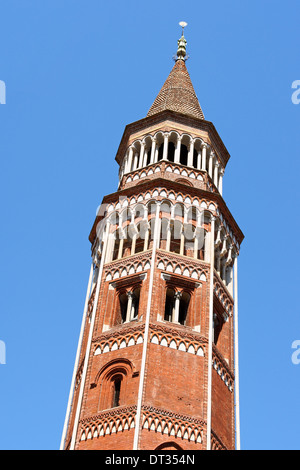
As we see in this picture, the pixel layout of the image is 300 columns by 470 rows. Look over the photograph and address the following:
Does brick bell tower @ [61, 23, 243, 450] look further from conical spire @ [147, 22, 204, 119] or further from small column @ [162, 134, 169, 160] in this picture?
conical spire @ [147, 22, 204, 119]

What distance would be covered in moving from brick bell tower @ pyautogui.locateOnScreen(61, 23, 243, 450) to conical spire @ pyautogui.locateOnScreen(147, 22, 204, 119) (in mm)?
418

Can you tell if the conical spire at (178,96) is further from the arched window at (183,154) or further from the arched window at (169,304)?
the arched window at (169,304)

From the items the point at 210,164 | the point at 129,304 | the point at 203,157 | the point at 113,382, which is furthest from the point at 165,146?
the point at 113,382

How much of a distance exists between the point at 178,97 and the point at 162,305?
13.5m

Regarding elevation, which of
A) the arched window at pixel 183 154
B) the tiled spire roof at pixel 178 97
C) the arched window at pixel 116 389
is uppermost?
Answer: the tiled spire roof at pixel 178 97

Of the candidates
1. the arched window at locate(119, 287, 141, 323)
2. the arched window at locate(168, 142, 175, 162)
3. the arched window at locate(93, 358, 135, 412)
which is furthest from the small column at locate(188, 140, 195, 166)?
the arched window at locate(93, 358, 135, 412)

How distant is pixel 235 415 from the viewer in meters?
30.1

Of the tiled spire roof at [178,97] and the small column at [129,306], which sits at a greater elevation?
the tiled spire roof at [178,97]

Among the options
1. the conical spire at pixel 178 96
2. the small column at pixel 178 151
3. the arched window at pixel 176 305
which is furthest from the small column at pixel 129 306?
the conical spire at pixel 178 96

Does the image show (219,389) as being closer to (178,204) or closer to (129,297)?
(129,297)

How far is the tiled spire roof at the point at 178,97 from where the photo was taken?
130 feet
